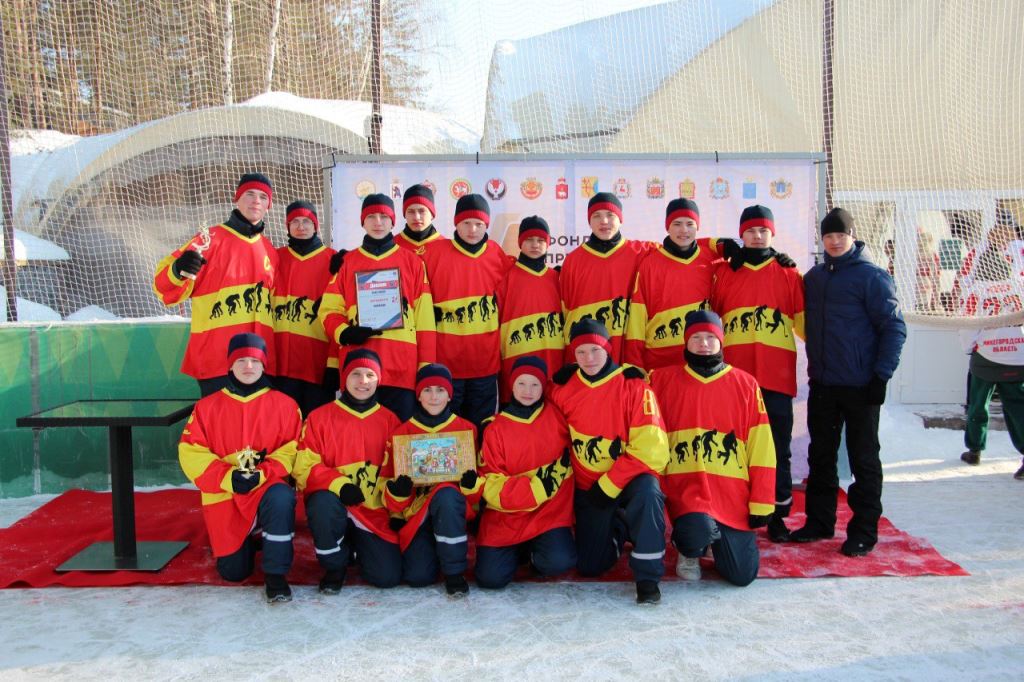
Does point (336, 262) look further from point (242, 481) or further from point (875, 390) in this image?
point (875, 390)

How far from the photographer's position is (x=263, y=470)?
375cm

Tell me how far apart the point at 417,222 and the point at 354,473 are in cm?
154

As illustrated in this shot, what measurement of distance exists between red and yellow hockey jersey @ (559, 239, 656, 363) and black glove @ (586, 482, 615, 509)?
3.20 feet

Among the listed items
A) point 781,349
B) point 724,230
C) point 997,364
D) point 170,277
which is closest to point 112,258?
point 170,277

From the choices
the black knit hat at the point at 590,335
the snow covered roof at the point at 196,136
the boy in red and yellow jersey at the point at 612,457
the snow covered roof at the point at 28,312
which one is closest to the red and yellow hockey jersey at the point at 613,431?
the boy in red and yellow jersey at the point at 612,457

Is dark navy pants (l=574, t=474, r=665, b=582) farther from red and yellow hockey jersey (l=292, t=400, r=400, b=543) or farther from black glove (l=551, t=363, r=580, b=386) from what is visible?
red and yellow hockey jersey (l=292, t=400, r=400, b=543)

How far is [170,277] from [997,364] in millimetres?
5520

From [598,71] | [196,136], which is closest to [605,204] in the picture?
[598,71]

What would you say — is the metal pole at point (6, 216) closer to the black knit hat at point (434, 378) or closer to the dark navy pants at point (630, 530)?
the black knit hat at point (434, 378)

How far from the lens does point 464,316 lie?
176 inches

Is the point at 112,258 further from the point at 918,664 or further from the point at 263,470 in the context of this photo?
the point at 918,664

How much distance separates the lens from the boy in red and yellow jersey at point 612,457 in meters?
3.58

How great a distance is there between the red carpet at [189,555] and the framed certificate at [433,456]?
0.68 metres

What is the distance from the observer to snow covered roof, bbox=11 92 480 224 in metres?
9.61
